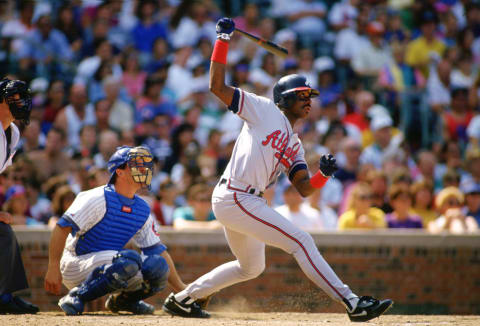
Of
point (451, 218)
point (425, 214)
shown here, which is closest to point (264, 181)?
point (451, 218)

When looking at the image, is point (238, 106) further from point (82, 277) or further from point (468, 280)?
point (468, 280)

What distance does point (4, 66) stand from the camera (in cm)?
1043

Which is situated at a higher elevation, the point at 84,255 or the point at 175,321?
the point at 84,255

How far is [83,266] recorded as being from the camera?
5.48 meters

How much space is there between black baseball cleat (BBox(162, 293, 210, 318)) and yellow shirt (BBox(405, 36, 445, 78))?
734cm

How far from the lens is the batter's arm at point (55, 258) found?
208 inches

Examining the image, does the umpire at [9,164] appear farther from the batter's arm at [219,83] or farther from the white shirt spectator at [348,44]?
the white shirt spectator at [348,44]

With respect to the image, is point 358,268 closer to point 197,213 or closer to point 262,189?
point 197,213

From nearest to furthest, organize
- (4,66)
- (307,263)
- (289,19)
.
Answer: (307,263) < (4,66) < (289,19)

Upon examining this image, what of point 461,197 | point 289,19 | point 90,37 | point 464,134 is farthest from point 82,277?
point 289,19

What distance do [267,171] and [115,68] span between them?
579 centimetres

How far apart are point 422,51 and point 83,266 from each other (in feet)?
26.7

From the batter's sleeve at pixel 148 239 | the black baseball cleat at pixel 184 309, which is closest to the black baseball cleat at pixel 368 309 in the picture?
the black baseball cleat at pixel 184 309

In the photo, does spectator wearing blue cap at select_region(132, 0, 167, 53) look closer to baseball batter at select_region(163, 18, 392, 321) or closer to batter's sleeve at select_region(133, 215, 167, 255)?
batter's sleeve at select_region(133, 215, 167, 255)
